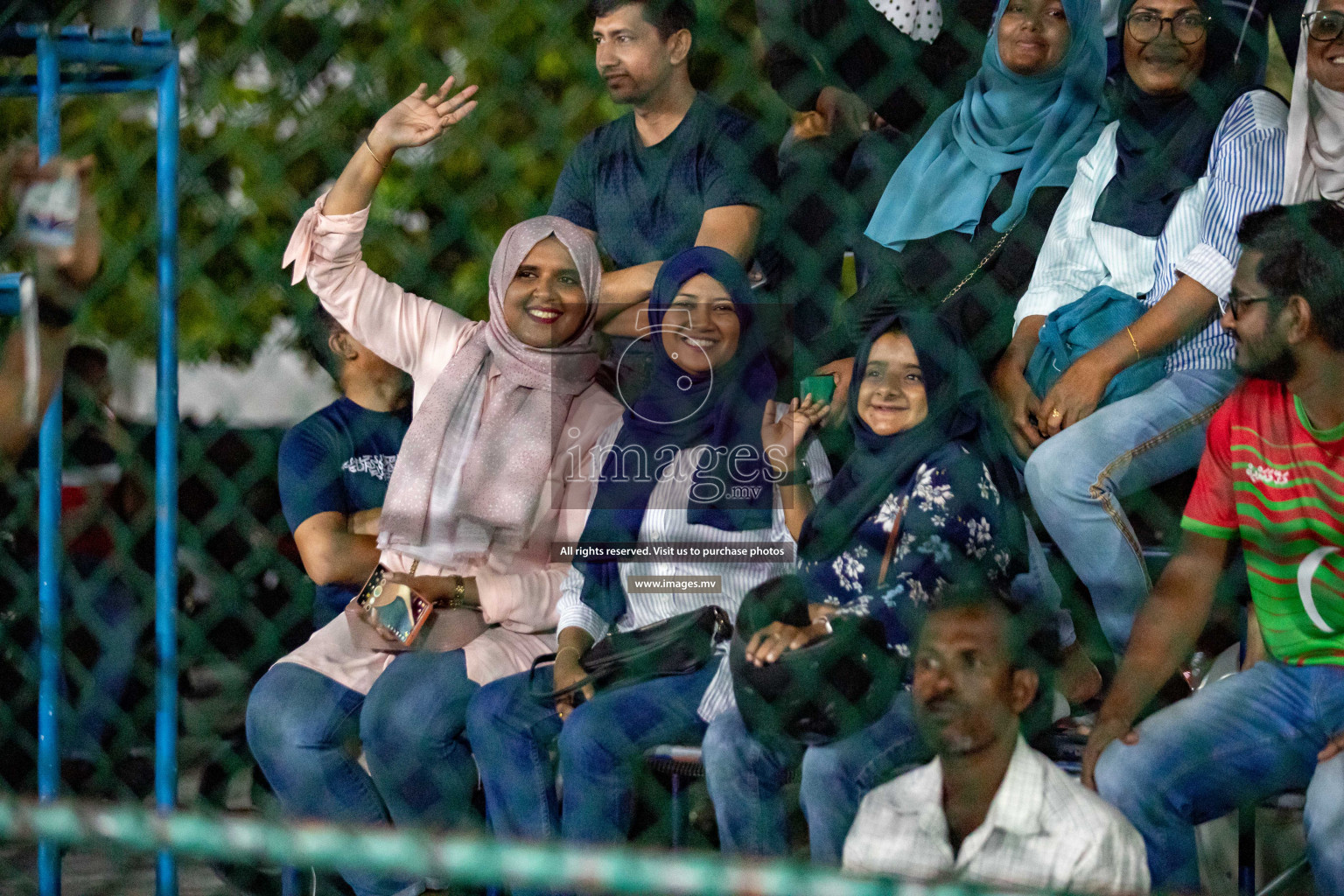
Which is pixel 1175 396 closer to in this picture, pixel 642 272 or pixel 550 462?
pixel 642 272

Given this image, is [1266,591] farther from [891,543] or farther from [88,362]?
[88,362]

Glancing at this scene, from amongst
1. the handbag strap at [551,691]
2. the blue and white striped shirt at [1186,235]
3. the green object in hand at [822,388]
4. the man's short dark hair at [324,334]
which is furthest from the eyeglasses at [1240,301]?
the man's short dark hair at [324,334]

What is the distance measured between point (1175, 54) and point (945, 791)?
4.03 ft

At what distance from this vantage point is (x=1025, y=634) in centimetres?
189

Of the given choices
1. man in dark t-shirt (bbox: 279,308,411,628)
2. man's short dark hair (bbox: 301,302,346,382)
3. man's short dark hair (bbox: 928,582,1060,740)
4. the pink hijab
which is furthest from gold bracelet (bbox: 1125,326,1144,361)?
man's short dark hair (bbox: 301,302,346,382)

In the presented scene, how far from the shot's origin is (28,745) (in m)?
2.88

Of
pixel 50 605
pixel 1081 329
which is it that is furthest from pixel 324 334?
pixel 1081 329

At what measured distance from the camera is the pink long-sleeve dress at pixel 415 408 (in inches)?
90.4

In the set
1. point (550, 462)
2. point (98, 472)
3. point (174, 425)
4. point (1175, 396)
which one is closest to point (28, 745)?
point (98, 472)

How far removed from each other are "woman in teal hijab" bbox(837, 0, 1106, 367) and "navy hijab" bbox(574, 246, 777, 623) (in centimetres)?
24

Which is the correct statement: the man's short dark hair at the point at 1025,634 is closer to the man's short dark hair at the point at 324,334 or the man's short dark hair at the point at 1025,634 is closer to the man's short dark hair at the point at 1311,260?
the man's short dark hair at the point at 1311,260

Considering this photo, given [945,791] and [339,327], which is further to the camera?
[339,327]

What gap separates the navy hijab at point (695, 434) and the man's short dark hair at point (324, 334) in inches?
26.3

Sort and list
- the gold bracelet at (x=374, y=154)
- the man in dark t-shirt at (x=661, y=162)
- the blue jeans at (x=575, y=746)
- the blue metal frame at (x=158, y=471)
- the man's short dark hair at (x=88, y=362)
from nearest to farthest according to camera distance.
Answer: the blue jeans at (x=575, y=746) → the blue metal frame at (x=158, y=471) → the man in dark t-shirt at (x=661, y=162) → the gold bracelet at (x=374, y=154) → the man's short dark hair at (x=88, y=362)
